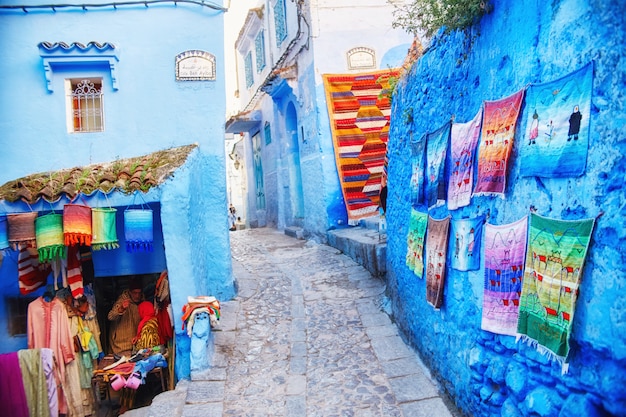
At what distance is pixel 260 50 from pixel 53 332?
13.3 m

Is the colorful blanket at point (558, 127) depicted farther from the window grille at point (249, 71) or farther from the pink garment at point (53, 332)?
the window grille at point (249, 71)

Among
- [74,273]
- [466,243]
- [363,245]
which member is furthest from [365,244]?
[74,273]

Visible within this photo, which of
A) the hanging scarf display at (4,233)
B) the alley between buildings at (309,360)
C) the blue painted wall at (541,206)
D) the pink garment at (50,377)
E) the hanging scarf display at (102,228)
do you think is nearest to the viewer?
the blue painted wall at (541,206)

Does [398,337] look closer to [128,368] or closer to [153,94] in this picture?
[128,368]

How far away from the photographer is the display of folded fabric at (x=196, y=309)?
20.2 ft

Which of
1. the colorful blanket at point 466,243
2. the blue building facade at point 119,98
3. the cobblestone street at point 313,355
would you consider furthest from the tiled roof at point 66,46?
the colorful blanket at point 466,243

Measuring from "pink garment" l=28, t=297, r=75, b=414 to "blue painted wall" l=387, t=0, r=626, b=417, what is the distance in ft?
16.7

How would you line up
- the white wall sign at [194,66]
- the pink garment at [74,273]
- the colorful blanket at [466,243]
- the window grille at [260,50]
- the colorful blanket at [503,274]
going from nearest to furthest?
the colorful blanket at [503,274], the colorful blanket at [466,243], the pink garment at [74,273], the white wall sign at [194,66], the window grille at [260,50]

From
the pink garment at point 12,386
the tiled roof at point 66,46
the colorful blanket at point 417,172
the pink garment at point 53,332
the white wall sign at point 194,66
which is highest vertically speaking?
the tiled roof at point 66,46

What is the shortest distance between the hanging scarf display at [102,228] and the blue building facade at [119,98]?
87 cm

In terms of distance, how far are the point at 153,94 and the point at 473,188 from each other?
5.87m

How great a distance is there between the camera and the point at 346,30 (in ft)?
39.3

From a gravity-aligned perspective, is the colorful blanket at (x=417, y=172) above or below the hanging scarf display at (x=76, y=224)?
above

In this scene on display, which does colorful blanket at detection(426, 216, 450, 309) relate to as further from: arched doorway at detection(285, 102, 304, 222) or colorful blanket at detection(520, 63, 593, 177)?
arched doorway at detection(285, 102, 304, 222)
